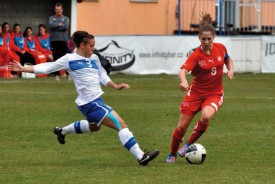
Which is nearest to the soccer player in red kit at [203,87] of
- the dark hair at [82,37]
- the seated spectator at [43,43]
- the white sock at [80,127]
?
the white sock at [80,127]

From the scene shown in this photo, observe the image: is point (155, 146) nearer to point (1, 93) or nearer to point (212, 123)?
point (212, 123)

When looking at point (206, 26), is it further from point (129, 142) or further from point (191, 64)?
point (129, 142)

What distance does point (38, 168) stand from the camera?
11.6 metres

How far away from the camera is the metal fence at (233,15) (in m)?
36.2

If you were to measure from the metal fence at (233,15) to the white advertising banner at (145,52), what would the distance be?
476 cm

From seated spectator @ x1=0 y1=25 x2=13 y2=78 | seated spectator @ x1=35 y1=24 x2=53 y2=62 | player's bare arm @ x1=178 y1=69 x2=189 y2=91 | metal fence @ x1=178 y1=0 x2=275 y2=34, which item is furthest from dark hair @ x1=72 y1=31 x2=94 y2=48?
metal fence @ x1=178 y1=0 x2=275 y2=34

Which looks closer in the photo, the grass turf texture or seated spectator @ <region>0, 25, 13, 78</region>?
the grass turf texture

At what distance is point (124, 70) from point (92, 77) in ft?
59.2

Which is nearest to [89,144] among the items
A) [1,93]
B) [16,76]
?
[1,93]

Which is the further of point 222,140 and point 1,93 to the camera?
point 1,93

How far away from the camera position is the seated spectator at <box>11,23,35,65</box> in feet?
95.9

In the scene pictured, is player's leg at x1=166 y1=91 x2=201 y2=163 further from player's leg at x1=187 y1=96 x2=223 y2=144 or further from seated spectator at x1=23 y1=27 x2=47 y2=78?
seated spectator at x1=23 y1=27 x2=47 y2=78

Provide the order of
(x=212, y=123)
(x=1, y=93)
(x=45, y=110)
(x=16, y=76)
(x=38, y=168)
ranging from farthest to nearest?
(x=16, y=76) < (x=1, y=93) < (x=45, y=110) < (x=212, y=123) < (x=38, y=168)

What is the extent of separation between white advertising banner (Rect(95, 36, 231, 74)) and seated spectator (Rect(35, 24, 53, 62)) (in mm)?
1503
